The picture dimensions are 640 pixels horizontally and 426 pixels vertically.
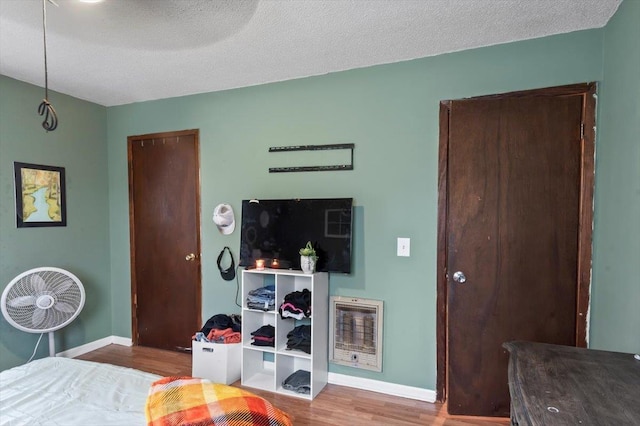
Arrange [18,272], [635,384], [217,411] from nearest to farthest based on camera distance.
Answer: [635,384], [217,411], [18,272]

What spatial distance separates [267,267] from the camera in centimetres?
272

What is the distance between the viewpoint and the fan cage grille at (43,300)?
94.1 inches

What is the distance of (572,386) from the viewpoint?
0.98 meters

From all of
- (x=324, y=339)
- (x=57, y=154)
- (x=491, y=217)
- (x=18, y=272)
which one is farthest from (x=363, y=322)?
(x=57, y=154)

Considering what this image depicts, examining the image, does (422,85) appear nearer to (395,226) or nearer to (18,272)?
(395,226)

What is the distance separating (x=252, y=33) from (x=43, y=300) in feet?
7.84

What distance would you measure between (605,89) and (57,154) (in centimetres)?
410

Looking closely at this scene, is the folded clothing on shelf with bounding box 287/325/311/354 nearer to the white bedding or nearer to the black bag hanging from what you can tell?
the black bag hanging

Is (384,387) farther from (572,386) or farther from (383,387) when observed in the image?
(572,386)

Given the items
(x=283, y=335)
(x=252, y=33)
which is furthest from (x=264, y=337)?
(x=252, y=33)

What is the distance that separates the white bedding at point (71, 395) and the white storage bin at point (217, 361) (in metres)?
1.01

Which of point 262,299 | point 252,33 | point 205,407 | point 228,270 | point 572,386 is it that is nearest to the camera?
point 572,386

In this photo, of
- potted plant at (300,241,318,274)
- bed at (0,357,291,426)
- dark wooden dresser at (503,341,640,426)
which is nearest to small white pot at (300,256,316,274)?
potted plant at (300,241,318,274)

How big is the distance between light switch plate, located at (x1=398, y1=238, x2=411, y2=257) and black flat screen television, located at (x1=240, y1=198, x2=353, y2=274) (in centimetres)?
37
